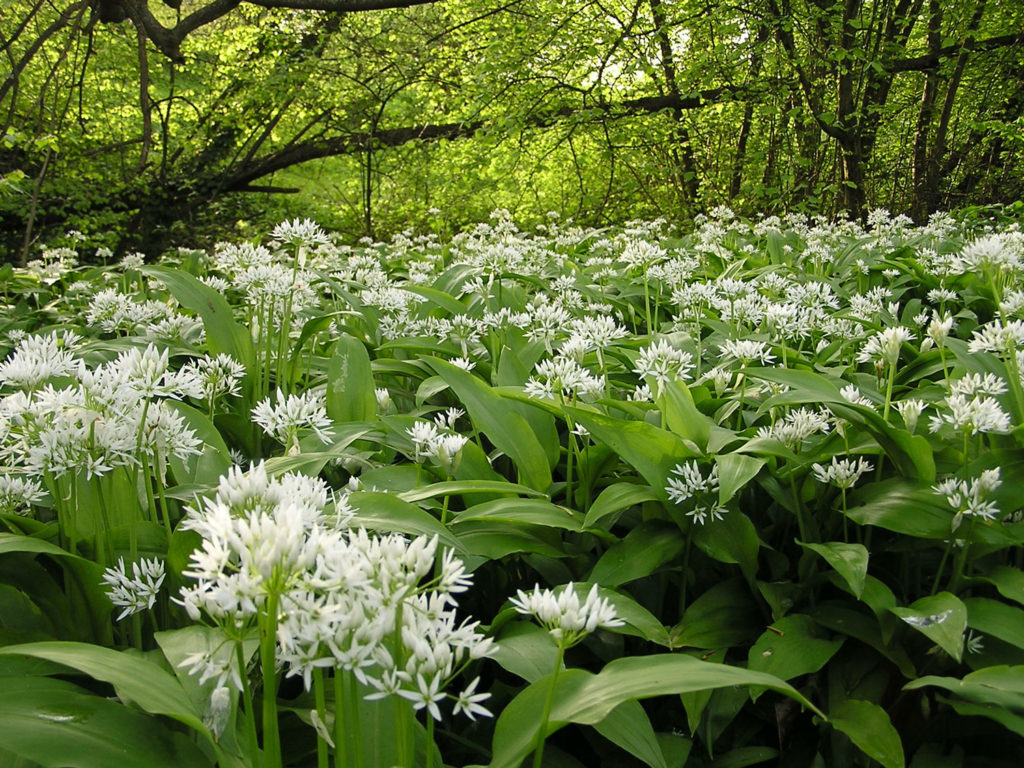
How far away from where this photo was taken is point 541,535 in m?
1.83

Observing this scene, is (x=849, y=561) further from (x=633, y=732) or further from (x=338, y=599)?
(x=338, y=599)

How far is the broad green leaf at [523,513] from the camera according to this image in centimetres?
165

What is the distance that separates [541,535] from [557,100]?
321 inches

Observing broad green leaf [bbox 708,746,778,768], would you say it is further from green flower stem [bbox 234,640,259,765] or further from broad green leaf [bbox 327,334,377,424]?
broad green leaf [bbox 327,334,377,424]

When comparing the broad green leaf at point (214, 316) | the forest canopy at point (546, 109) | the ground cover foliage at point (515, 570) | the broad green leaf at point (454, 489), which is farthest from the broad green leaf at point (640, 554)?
the forest canopy at point (546, 109)

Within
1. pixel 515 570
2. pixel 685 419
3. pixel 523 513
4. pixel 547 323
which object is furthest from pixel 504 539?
pixel 547 323

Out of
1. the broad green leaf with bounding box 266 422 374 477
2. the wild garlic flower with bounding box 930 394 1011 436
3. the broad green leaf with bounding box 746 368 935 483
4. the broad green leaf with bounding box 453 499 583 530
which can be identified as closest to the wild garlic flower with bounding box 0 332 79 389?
the broad green leaf with bounding box 266 422 374 477

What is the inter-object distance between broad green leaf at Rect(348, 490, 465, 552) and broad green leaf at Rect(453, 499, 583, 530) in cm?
15

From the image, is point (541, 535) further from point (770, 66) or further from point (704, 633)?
point (770, 66)

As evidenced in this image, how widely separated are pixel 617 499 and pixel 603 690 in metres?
0.70

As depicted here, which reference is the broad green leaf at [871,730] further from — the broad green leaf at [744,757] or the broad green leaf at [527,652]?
the broad green leaf at [527,652]

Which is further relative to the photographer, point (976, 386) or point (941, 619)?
point (976, 386)

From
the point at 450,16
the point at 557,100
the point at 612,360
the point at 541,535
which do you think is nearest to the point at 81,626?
the point at 541,535

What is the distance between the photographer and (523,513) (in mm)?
1688
